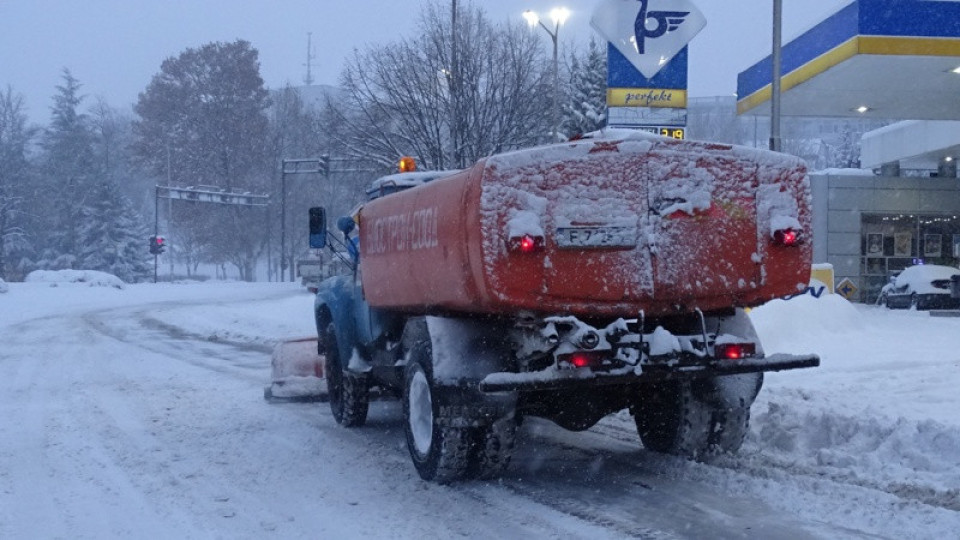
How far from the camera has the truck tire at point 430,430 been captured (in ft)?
21.2

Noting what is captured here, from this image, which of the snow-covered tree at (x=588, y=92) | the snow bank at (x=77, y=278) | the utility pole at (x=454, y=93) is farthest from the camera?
the snow bank at (x=77, y=278)

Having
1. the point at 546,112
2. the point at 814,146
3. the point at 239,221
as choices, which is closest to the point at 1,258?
the point at 239,221

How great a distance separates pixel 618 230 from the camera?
5973 millimetres

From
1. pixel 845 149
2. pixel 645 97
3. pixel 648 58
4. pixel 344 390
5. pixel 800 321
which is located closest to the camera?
pixel 344 390

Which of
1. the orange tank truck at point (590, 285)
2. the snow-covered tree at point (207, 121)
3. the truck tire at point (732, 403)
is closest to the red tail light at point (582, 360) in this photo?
the orange tank truck at point (590, 285)

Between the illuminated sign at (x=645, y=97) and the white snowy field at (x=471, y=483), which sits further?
the illuminated sign at (x=645, y=97)

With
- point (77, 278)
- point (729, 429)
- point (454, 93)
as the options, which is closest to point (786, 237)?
point (729, 429)

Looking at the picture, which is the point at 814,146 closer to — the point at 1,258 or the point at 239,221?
the point at 239,221

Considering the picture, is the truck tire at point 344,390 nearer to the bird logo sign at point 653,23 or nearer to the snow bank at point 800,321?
the snow bank at point 800,321

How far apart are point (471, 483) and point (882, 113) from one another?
2416 cm

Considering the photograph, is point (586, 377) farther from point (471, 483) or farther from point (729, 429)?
point (729, 429)

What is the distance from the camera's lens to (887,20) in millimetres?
19312

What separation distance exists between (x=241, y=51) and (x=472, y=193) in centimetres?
6363

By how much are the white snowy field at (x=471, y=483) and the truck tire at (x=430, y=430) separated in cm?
15
